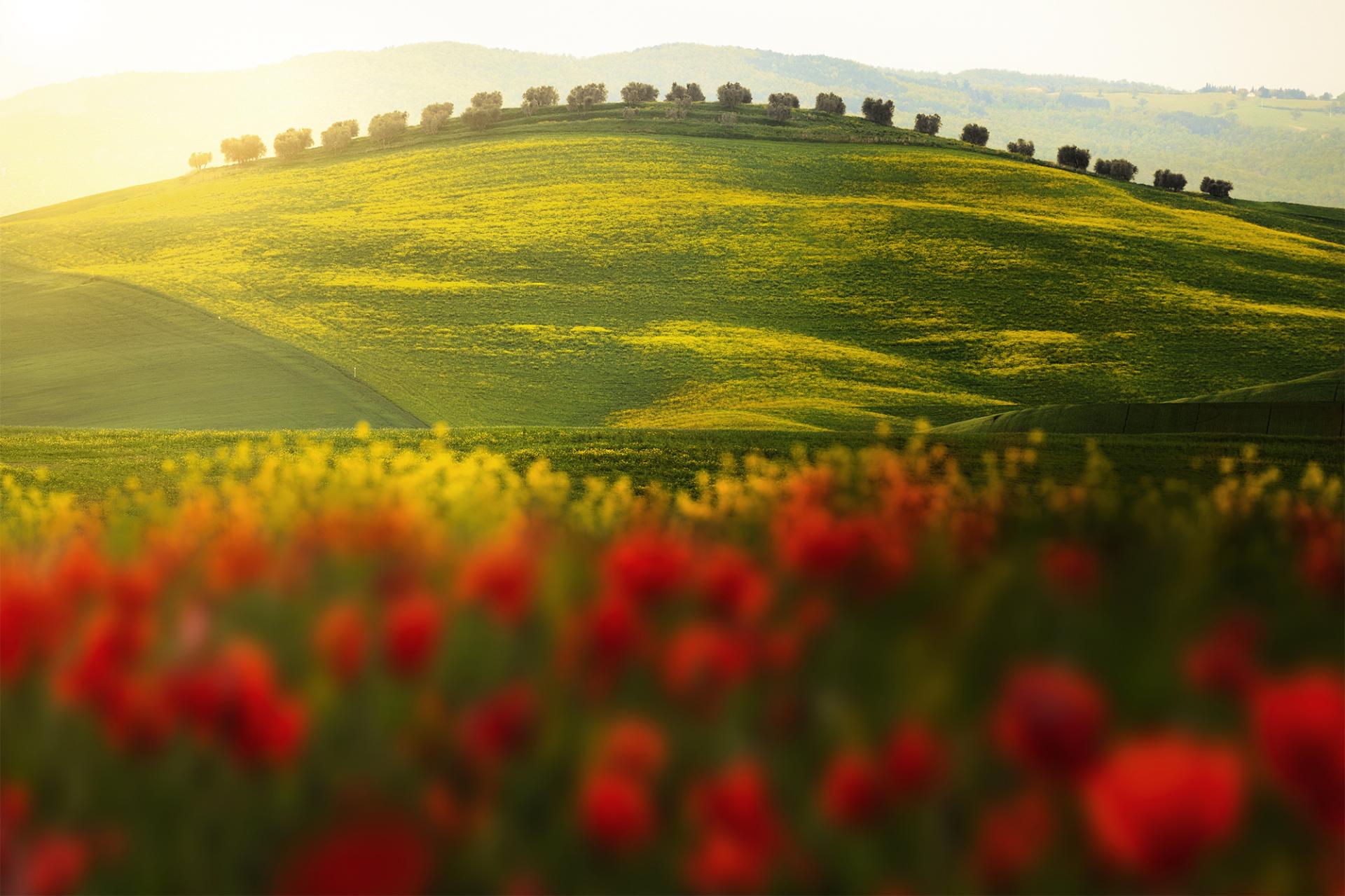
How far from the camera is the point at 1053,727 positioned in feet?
4.42

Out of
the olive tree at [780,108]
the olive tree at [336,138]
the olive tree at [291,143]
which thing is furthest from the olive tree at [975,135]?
the olive tree at [291,143]

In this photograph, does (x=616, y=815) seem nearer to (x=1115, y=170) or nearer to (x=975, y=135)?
(x=1115, y=170)

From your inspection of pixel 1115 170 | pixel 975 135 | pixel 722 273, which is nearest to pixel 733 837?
pixel 722 273

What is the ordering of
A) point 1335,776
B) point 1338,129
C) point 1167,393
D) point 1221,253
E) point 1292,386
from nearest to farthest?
point 1335,776
point 1292,386
point 1167,393
point 1221,253
point 1338,129

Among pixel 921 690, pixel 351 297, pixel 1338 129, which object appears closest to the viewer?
pixel 921 690

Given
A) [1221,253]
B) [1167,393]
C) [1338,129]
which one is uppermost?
[1338,129]

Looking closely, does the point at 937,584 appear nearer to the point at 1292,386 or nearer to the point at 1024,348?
the point at 1292,386

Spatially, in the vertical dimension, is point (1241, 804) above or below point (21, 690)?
above

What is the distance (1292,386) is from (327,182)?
153ft

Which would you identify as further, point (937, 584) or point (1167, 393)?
point (1167, 393)

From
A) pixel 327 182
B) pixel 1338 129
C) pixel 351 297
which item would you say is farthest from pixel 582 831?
pixel 1338 129

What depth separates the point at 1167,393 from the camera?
29.4 meters

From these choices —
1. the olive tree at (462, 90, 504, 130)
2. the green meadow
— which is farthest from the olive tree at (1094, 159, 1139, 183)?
the green meadow

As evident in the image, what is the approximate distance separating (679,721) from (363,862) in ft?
1.65
